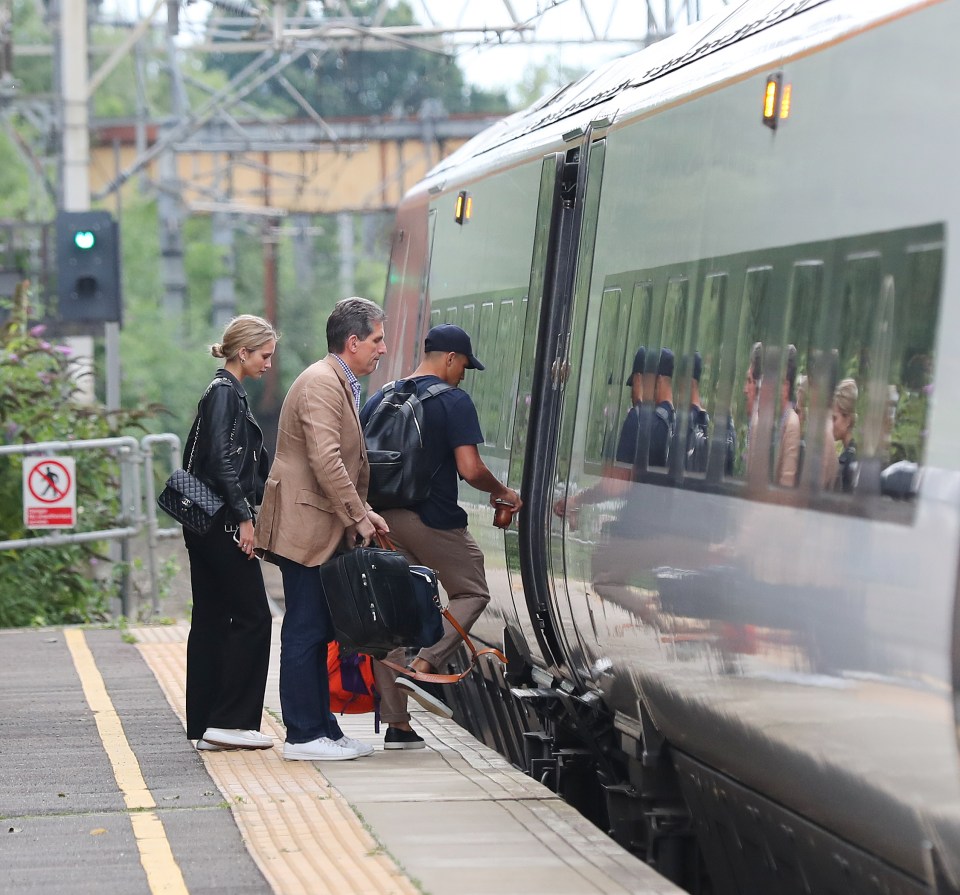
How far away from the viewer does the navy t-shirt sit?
792 cm

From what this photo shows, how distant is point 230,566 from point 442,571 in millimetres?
854

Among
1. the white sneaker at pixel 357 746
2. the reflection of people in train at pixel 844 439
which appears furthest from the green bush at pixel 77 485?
the reflection of people in train at pixel 844 439

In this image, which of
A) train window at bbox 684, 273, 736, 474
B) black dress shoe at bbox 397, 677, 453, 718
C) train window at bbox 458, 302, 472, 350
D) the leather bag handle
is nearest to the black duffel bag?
the leather bag handle

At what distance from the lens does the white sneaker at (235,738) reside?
26.4 ft

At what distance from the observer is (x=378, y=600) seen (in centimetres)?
744

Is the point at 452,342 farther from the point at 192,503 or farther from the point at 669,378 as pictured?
the point at 669,378

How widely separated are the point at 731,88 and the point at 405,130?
85.3 feet

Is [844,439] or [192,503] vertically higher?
[844,439]

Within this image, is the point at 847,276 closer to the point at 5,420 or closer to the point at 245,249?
the point at 5,420

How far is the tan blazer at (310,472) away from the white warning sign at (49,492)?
5928 millimetres

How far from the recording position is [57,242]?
48.1 feet

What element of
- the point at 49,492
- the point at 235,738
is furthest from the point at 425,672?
the point at 49,492

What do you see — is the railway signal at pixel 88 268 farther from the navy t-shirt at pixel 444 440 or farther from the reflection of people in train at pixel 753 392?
the reflection of people in train at pixel 753 392

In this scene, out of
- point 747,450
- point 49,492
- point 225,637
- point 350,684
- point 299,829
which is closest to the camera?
point 747,450
